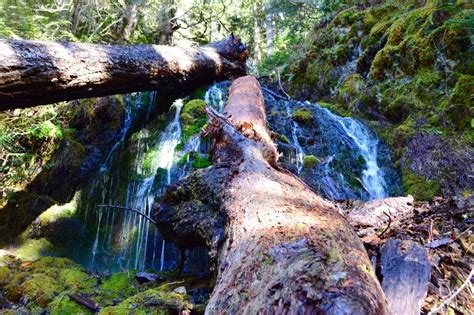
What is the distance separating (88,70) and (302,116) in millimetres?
4098

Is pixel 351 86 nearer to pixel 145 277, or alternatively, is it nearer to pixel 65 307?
pixel 145 277

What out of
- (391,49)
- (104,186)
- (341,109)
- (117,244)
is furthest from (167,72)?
(391,49)

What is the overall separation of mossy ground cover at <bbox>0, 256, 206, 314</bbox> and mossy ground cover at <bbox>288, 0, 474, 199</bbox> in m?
4.10

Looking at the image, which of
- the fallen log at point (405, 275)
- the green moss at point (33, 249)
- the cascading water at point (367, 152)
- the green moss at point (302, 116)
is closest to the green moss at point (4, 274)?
the green moss at point (33, 249)

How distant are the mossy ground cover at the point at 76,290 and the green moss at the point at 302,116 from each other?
4.35 metres

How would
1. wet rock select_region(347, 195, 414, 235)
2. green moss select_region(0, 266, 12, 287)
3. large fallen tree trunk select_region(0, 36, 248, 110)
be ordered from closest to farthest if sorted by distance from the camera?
wet rock select_region(347, 195, 414, 235) → large fallen tree trunk select_region(0, 36, 248, 110) → green moss select_region(0, 266, 12, 287)

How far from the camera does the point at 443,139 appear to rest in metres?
5.99

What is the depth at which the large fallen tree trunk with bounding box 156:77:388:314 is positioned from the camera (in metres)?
1.41

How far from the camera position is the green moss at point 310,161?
235 inches

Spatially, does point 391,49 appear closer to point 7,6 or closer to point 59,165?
point 59,165

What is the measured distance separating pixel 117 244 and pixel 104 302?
2.27 metres

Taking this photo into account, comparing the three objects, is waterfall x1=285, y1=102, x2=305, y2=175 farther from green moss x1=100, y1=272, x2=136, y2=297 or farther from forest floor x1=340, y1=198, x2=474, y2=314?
green moss x1=100, y1=272, x2=136, y2=297

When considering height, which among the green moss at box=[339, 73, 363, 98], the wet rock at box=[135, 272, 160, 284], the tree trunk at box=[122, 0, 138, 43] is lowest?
the wet rock at box=[135, 272, 160, 284]

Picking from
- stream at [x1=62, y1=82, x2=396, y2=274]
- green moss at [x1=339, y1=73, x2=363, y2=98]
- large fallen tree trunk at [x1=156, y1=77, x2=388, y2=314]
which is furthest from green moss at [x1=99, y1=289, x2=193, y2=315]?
green moss at [x1=339, y1=73, x2=363, y2=98]
